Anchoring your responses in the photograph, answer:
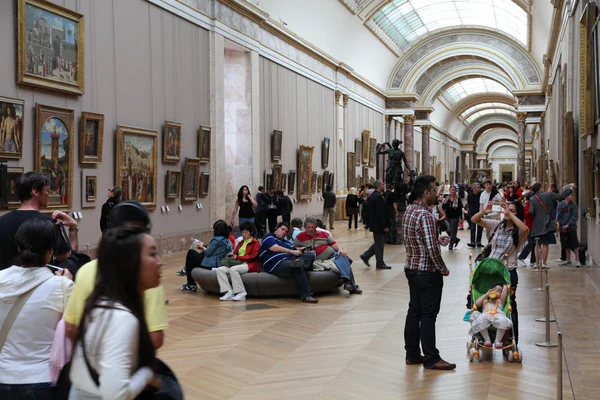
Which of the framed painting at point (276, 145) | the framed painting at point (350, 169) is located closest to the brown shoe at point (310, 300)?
the framed painting at point (276, 145)

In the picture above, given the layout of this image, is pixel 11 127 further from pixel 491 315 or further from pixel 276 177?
pixel 276 177

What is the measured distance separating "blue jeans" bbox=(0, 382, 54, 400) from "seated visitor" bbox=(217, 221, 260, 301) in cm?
750

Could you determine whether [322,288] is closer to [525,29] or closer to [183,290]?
[183,290]

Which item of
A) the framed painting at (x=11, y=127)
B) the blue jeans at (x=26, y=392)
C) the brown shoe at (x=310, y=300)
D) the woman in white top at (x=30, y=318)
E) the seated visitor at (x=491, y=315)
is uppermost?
the framed painting at (x=11, y=127)

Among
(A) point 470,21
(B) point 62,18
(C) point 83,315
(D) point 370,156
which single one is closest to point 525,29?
(A) point 470,21

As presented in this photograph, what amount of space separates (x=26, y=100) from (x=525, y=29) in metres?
32.6

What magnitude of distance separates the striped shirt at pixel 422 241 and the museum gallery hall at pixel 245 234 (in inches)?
0.8

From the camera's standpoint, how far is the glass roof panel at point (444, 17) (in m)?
36.5

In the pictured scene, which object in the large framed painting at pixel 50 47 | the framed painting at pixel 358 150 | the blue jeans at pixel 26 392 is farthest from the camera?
the framed painting at pixel 358 150

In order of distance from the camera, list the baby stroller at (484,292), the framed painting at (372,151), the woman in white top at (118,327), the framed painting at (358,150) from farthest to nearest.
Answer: the framed painting at (372,151), the framed painting at (358,150), the baby stroller at (484,292), the woman in white top at (118,327)

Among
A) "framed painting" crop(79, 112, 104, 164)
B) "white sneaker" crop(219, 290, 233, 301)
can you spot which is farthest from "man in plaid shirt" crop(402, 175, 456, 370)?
"framed painting" crop(79, 112, 104, 164)

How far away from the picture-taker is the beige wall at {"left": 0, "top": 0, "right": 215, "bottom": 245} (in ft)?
39.3

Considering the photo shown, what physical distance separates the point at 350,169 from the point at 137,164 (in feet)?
67.8

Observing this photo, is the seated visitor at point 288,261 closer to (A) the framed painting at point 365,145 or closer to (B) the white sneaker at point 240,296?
(B) the white sneaker at point 240,296
